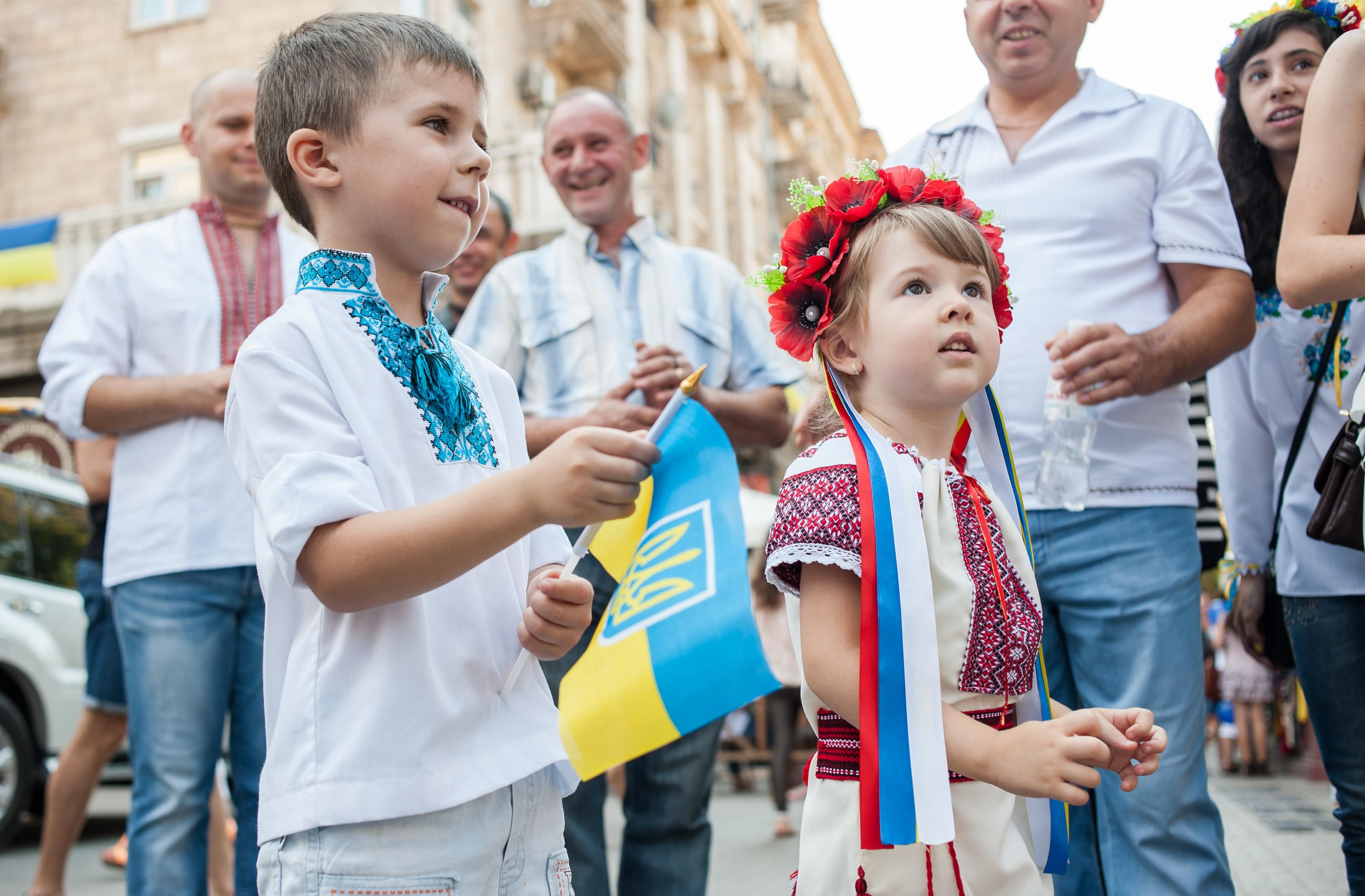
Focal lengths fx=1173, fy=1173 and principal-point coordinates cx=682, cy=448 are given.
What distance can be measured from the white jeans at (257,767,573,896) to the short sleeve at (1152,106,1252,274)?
1900 millimetres

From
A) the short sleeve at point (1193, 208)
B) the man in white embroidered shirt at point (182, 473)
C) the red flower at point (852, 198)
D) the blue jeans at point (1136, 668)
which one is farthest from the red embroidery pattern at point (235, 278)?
the short sleeve at point (1193, 208)

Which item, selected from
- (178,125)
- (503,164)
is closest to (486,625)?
(503,164)

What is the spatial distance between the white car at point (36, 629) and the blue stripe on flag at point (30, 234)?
714 cm

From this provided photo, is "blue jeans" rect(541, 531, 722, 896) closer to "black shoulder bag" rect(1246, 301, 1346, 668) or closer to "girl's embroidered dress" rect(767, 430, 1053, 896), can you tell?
"girl's embroidered dress" rect(767, 430, 1053, 896)

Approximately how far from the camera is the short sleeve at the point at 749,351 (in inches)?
141

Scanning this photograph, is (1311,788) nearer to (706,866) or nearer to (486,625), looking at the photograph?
(706,866)

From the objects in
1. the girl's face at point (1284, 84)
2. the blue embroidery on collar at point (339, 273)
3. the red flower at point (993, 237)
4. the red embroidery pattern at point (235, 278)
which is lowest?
the blue embroidery on collar at point (339, 273)

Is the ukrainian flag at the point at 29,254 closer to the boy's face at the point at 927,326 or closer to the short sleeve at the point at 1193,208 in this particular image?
the short sleeve at the point at 1193,208

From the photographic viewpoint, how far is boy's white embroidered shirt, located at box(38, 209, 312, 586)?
2922mm

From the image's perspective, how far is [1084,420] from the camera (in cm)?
256

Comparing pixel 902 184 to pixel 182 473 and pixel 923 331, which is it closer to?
pixel 923 331

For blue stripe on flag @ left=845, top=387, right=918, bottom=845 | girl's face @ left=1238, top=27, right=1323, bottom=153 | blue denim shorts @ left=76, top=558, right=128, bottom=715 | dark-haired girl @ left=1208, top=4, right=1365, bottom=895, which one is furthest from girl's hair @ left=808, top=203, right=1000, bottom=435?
blue denim shorts @ left=76, top=558, right=128, bottom=715

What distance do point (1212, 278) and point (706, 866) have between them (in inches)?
76.6

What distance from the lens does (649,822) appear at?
3.09m
